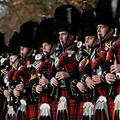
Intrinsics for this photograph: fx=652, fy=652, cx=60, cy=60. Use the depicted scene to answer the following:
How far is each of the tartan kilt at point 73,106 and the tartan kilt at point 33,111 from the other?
1.08 metres

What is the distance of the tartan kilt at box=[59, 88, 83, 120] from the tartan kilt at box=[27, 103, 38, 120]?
42.4 inches

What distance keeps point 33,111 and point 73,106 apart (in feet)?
4.33

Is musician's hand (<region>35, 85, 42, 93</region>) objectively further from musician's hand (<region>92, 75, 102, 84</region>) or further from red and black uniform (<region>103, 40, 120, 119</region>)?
red and black uniform (<region>103, 40, 120, 119</region>)

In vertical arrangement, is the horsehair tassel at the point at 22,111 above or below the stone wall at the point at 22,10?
below

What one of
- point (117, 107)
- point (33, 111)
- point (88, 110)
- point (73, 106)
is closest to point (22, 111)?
point (33, 111)

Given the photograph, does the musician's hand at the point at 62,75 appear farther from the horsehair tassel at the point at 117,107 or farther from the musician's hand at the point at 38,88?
the horsehair tassel at the point at 117,107

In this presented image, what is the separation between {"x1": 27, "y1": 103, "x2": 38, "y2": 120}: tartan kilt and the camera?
36.9 feet

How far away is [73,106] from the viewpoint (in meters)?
10.2

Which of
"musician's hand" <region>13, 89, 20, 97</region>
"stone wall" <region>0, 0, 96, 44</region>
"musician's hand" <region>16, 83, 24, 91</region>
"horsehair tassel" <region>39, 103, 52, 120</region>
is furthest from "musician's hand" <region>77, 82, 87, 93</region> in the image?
"stone wall" <region>0, 0, 96, 44</region>

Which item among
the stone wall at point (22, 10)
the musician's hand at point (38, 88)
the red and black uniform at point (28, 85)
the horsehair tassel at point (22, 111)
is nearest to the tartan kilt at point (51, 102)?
the musician's hand at point (38, 88)

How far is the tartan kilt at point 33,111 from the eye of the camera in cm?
1124

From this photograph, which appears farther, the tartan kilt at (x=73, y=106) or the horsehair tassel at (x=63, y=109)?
the horsehair tassel at (x=63, y=109)

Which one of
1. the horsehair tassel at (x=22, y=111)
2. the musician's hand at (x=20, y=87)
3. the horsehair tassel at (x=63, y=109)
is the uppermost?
the musician's hand at (x=20, y=87)

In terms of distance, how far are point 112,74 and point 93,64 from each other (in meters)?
0.51
